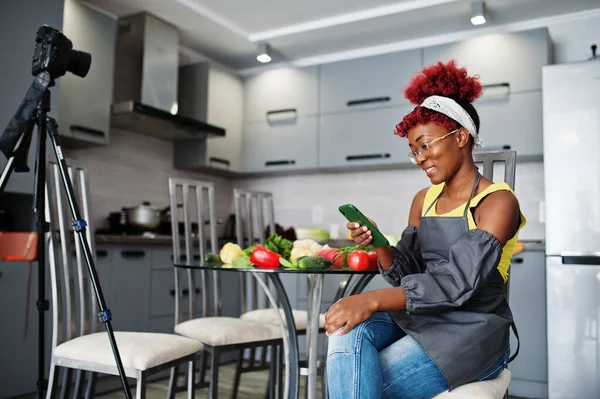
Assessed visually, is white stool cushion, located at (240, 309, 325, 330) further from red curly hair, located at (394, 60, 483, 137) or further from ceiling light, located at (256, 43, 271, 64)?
ceiling light, located at (256, 43, 271, 64)

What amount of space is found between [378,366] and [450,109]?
0.66 metres

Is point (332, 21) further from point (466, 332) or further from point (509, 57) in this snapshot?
point (466, 332)

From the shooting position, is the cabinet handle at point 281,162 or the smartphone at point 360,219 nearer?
the smartphone at point 360,219

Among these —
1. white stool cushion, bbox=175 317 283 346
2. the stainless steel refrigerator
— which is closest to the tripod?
white stool cushion, bbox=175 317 283 346

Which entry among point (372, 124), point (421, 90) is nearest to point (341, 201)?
point (372, 124)

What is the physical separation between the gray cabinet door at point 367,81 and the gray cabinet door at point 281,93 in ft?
0.35

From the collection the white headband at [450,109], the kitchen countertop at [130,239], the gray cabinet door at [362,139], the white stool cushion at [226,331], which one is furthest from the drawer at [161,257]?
the white headband at [450,109]

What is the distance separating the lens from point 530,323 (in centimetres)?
341

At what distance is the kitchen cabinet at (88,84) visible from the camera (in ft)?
11.3

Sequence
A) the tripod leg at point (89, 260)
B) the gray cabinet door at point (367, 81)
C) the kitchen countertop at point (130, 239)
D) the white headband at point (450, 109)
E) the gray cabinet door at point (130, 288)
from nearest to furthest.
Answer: the white headband at point (450, 109) → the tripod leg at point (89, 260) → the kitchen countertop at point (130, 239) → the gray cabinet door at point (130, 288) → the gray cabinet door at point (367, 81)

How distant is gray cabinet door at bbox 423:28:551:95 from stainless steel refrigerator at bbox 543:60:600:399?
48cm

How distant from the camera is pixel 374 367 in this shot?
1256 millimetres

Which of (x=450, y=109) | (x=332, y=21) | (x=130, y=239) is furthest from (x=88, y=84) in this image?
(x=450, y=109)

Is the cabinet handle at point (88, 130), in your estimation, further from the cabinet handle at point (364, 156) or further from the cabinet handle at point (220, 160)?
the cabinet handle at point (364, 156)
